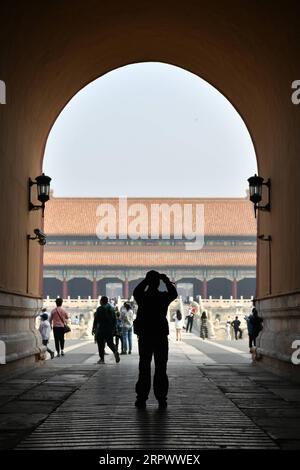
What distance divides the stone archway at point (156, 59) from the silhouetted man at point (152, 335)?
3068 mm

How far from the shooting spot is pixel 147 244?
5622cm

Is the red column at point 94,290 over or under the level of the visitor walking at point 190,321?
over

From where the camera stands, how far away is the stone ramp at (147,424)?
532 centimetres

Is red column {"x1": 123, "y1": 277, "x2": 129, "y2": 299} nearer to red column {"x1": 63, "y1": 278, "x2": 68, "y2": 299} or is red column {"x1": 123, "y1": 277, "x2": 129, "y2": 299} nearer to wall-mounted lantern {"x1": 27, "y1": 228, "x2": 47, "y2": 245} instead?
red column {"x1": 63, "y1": 278, "x2": 68, "y2": 299}

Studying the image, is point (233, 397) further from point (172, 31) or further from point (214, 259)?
point (214, 259)

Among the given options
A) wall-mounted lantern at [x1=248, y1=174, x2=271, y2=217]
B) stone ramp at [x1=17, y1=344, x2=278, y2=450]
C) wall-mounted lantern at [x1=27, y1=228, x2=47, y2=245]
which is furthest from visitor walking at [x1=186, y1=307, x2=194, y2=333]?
stone ramp at [x1=17, y1=344, x2=278, y2=450]

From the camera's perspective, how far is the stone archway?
33.7ft

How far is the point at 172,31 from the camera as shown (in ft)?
42.2

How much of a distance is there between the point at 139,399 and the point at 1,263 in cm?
368

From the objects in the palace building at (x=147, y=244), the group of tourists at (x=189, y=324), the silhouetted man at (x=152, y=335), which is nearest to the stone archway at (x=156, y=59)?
the silhouetted man at (x=152, y=335)

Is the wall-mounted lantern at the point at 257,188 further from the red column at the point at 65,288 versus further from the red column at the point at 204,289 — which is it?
the red column at the point at 65,288

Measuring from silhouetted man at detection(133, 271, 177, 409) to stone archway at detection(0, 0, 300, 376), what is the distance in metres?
3.07

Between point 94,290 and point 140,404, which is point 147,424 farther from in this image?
point 94,290

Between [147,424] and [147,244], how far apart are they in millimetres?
50003
